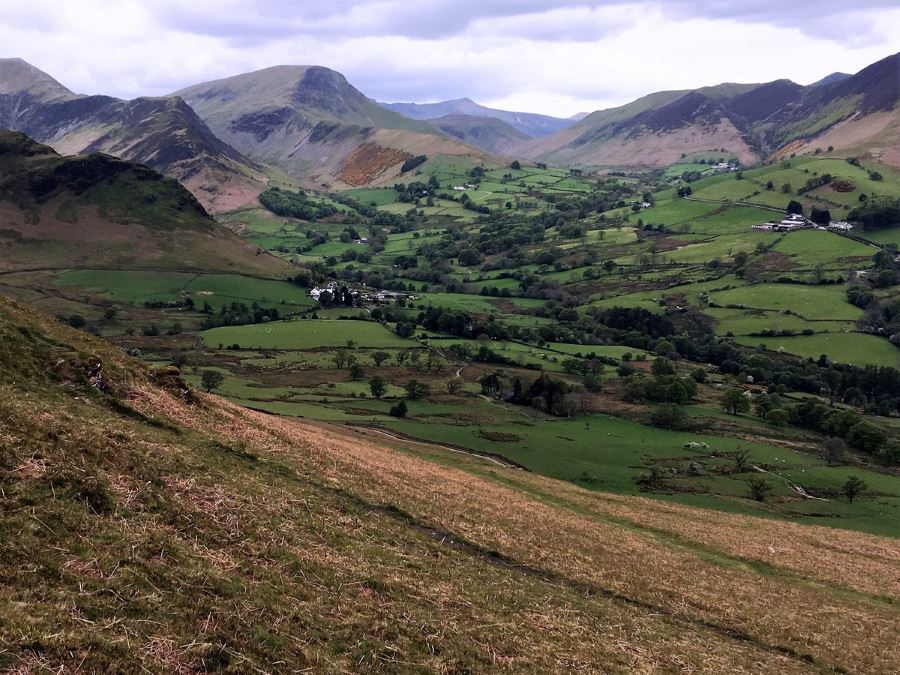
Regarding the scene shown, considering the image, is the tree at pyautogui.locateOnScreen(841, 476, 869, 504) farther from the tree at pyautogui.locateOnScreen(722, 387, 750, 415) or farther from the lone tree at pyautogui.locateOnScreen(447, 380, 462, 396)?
the lone tree at pyautogui.locateOnScreen(447, 380, 462, 396)

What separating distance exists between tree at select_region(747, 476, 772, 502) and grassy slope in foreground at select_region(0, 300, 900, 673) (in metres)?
38.5

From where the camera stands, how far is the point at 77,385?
104 feet

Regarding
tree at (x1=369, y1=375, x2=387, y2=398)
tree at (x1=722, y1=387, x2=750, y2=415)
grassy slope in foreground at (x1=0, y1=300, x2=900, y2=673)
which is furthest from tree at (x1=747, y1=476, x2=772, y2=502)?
tree at (x1=369, y1=375, x2=387, y2=398)

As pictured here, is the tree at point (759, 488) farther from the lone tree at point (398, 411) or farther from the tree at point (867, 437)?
the lone tree at point (398, 411)

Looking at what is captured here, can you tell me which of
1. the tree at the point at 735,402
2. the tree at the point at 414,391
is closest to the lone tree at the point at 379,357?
the tree at the point at 414,391

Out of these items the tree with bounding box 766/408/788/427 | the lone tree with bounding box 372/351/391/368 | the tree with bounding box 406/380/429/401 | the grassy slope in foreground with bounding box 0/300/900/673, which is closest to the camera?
the grassy slope in foreground with bounding box 0/300/900/673

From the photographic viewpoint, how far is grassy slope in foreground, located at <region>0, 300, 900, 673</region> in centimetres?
1650

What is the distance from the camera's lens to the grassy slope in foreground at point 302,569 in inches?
650

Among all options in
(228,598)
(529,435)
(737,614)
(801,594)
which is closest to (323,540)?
(228,598)

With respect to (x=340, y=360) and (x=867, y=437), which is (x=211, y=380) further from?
(x=867, y=437)

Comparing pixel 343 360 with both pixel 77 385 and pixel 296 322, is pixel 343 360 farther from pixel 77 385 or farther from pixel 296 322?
pixel 77 385

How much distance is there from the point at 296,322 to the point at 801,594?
173 metres

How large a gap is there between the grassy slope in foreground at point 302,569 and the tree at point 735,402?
88.7 meters

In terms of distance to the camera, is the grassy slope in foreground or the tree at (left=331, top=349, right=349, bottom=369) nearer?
the grassy slope in foreground
